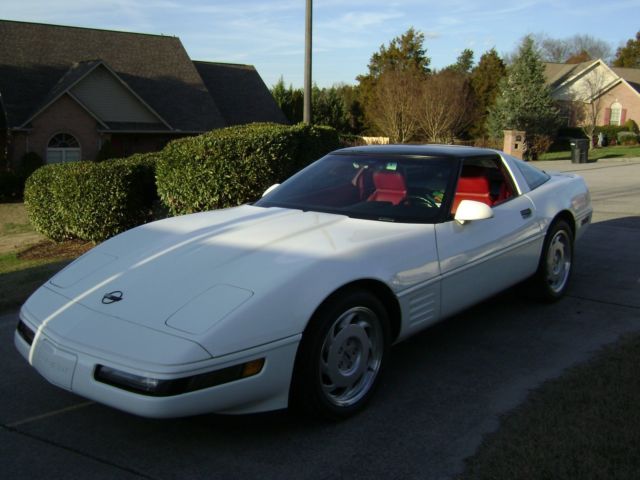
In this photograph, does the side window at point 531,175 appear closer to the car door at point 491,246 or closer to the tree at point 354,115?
the car door at point 491,246

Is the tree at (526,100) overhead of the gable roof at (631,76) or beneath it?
beneath

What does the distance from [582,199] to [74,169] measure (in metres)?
7.59

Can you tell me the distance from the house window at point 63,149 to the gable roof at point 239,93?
8653 millimetres

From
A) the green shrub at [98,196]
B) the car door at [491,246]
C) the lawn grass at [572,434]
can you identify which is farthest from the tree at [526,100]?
the lawn grass at [572,434]

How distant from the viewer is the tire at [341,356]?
3.15 metres

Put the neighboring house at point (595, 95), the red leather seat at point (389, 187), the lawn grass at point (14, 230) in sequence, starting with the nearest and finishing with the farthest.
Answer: the red leather seat at point (389, 187) < the lawn grass at point (14, 230) < the neighboring house at point (595, 95)

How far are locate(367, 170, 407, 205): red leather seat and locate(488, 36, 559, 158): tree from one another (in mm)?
30400

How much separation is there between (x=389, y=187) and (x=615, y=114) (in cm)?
4835

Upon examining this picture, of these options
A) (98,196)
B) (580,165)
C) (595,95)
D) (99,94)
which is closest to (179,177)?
(98,196)

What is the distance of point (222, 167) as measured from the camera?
9.01 meters

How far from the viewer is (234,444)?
3.19 meters

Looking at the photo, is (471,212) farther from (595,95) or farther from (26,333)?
(595,95)

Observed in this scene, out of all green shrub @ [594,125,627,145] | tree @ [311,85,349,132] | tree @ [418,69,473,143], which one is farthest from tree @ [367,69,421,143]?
green shrub @ [594,125,627,145]

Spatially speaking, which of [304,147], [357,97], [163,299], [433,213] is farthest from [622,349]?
[357,97]
